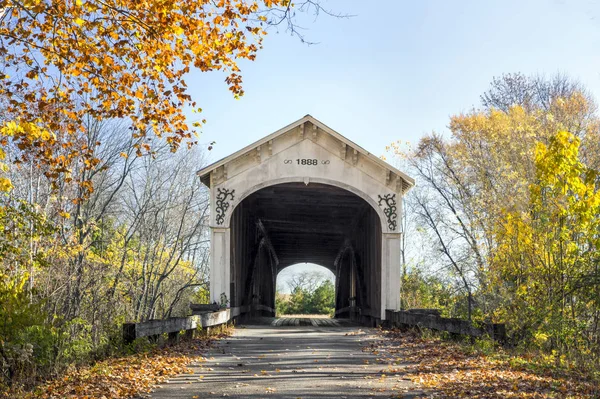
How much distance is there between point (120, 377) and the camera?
7.57 meters

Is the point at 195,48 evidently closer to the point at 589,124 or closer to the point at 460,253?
the point at 589,124

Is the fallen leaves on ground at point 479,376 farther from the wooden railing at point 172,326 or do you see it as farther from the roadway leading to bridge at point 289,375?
the wooden railing at point 172,326

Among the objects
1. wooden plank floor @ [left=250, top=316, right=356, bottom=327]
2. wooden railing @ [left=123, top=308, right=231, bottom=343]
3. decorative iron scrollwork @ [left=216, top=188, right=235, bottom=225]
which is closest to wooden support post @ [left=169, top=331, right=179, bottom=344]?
wooden railing @ [left=123, top=308, right=231, bottom=343]

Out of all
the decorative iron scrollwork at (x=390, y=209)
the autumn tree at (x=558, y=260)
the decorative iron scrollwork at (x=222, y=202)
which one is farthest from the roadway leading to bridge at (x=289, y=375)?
the decorative iron scrollwork at (x=390, y=209)

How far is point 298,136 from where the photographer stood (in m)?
18.3

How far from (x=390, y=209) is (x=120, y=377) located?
11.8 m

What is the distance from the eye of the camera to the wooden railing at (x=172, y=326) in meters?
9.52

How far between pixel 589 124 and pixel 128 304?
19838 mm

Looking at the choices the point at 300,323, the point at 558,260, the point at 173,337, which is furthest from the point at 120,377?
the point at 300,323

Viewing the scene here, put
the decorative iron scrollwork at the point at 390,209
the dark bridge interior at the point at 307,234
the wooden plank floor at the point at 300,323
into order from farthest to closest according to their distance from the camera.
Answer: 1. the wooden plank floor at the point at 300,323
2. the dark bridge interior at the point at 307,234
3. the decorative iron scrollwork at the point at 390,209

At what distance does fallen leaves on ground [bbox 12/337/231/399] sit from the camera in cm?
675

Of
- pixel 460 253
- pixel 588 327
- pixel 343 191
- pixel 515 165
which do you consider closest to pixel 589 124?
pixel 515 165

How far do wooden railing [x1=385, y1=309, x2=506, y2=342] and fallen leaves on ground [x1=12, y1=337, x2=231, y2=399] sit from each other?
439cm

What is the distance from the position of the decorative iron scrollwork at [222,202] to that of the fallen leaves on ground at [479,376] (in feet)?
25.8
